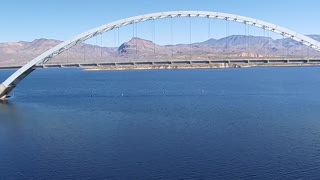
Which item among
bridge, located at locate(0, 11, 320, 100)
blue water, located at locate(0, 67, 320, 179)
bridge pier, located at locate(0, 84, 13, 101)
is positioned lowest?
blue water, located at locate(0, 67, 320, 179)

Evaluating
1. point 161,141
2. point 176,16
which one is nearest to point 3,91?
point 176,16

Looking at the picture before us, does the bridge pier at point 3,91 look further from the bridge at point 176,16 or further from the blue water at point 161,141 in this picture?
the blue water at point 161,141

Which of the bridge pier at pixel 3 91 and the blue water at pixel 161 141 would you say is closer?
the blue water at pixel 161 141

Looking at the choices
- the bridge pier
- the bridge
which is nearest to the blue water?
the bridge

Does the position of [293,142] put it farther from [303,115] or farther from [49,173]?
[49,173]

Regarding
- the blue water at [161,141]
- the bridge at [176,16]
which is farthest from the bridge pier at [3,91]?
the blue water at [161,141]

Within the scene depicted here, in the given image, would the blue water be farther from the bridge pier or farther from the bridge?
the bridge pier

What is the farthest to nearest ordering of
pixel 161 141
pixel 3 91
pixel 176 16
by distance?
pixel 3 91, pixel 176 16, pixel 161 141

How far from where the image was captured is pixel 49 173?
26.7m

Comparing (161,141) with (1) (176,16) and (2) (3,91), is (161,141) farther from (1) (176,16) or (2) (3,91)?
(2) (3,91)

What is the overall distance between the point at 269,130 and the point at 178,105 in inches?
775

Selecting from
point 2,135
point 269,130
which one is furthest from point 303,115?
point 2,135

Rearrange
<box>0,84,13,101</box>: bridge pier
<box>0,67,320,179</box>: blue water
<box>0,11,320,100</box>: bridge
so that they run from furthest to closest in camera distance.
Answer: <box>0,84,13,101</box>: bridge pier, <box>0,11,320,100</box>: bridge, <box>0,67,320,179</box>: blue water

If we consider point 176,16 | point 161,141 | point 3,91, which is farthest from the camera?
point 3,91
